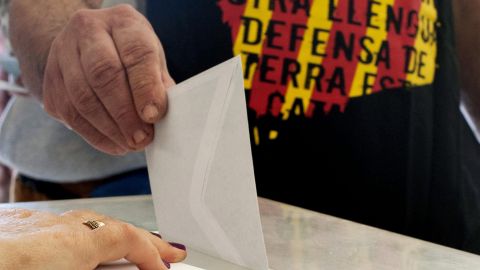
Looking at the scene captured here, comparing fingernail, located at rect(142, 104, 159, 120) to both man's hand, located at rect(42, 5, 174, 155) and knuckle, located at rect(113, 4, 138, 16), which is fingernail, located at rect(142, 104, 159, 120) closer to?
man's hand, located at rect(42, 5, 174, 155)

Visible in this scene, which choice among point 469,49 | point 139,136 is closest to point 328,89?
point 469,49

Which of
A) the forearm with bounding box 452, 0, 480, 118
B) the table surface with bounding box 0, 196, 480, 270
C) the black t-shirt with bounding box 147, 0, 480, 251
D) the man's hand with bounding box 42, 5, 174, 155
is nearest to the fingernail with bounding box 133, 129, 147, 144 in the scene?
the man's hand with bounding box 42, 5, 174, 155

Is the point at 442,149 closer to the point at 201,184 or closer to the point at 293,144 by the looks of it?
the point at 293,144

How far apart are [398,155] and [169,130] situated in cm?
52

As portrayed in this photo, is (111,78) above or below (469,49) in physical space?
above

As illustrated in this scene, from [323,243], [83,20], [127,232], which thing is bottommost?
[323,243]

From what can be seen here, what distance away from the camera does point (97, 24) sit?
1.97ft

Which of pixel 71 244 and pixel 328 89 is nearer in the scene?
pixel 71 244

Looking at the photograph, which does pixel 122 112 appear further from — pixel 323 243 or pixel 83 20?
pixel 323 243

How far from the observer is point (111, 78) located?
57 centimetres

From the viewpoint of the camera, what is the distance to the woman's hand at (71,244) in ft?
→ 1.31

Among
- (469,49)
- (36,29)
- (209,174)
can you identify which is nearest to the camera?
(209,174)

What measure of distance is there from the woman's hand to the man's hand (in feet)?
0.35

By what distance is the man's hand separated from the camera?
1.83 feet
